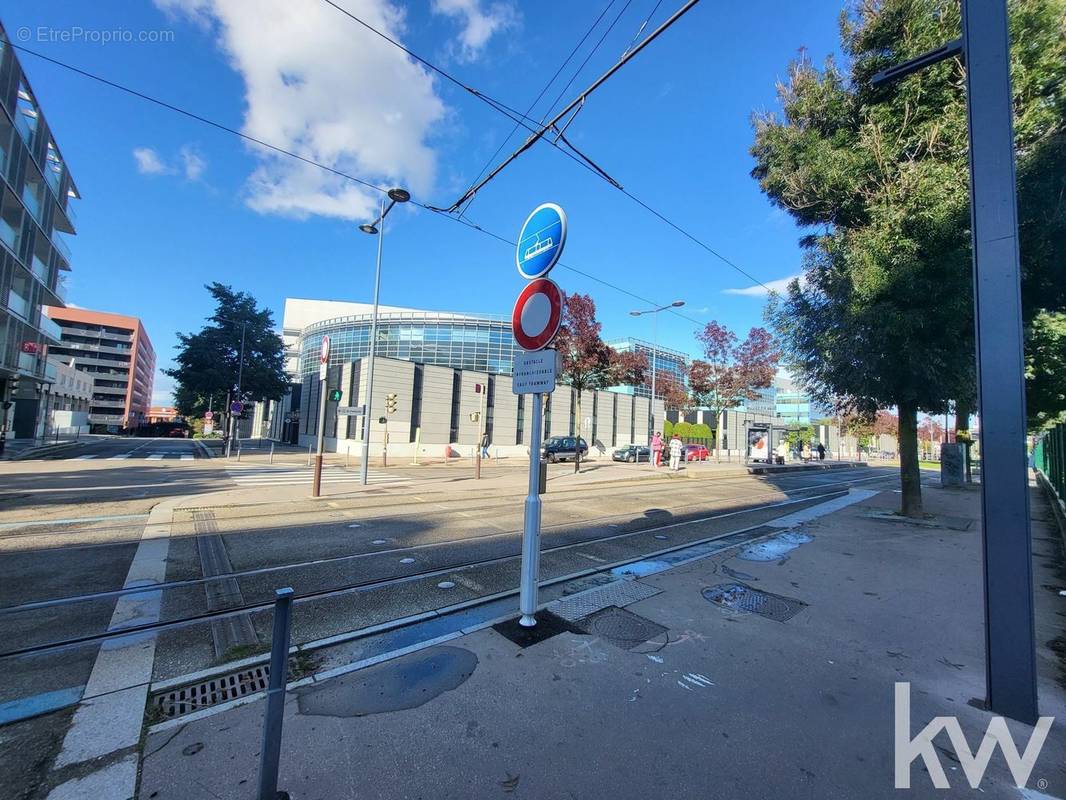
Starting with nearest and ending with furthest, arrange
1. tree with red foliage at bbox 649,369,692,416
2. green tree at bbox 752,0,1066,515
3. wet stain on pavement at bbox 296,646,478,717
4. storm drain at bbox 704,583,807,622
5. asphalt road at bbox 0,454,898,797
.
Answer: wet stain on pavement at bbox 296,646,478,717 < asphalt road at bbox 0,454,898,797 < storm drain at bbox 704,583,807,622 < green tree at bbox 752,0,1066,515 < tree with red foliage at bbox 649,369,692,416

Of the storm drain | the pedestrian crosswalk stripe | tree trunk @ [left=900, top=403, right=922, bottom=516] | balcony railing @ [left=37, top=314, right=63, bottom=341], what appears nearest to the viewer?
the storm drain

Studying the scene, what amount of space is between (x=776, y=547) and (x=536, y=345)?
616cm

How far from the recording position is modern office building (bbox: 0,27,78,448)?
21.5m

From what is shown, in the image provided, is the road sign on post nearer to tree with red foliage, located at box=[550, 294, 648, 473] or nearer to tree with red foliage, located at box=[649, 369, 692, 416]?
tree with red foliage, located at box=[550, 294, 648, 473]

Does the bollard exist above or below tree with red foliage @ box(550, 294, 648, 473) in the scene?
below

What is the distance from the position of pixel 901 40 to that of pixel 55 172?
42698 millimetres

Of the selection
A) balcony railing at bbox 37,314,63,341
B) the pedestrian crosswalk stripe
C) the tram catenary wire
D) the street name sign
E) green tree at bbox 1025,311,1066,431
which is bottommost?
the pedestrian crosswalk stripe

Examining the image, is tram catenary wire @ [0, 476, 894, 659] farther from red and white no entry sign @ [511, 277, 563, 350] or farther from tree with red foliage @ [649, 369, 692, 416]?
tree with red foliage @ [649, 369, 692, 416]

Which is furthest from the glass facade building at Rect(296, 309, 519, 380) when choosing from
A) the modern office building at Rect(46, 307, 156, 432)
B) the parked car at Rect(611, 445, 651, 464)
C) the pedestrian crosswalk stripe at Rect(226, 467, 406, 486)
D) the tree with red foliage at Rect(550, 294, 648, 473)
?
the modern office building at Rect(46, 307, 156, 432)

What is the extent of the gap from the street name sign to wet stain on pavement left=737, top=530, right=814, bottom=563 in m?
4.85

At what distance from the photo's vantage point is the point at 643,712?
2.88 metres

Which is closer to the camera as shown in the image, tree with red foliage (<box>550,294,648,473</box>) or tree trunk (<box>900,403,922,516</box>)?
tree trunk (<box>900,403,922,516</box>)

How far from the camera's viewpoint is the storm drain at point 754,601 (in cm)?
469

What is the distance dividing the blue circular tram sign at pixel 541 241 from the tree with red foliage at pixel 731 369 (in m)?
33.7
